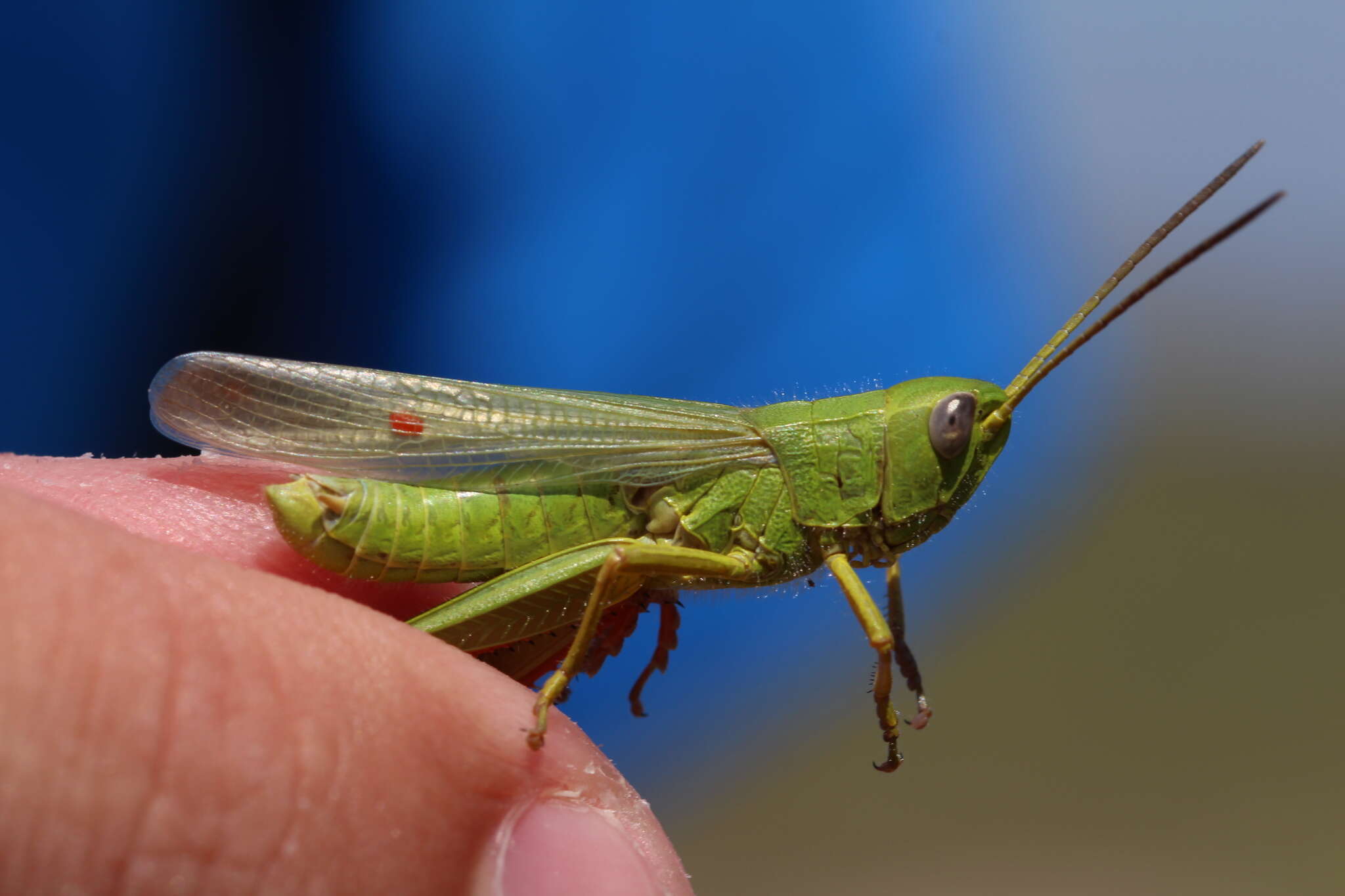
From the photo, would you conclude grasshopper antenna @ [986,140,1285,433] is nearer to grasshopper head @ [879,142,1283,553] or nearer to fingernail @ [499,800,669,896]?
grasshopper head @ [879,142,1283,553]

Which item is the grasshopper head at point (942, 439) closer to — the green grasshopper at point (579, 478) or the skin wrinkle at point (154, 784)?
the green grasshopper at point (579, 478)


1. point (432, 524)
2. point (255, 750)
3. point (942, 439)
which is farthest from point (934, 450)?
point (255, 750)

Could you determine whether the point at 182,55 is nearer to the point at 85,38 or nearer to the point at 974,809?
the point at 85,38

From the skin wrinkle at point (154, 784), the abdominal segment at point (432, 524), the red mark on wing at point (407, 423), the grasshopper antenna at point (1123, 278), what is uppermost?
the grasshopper antenna at point (1123, 278)

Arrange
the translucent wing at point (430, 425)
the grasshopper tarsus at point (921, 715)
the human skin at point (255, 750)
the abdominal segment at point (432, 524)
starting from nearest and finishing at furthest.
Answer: the human skin at point (255, 750), the abdominal segment at point (432, 524), the translucent wing at point (430, 425), the grasshopper tarsus at point (921, 715)

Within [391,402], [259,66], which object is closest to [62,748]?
[391,402]

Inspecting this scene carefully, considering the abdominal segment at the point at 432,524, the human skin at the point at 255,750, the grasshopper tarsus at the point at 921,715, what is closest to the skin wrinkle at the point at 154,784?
the human skin at the point at 255,750

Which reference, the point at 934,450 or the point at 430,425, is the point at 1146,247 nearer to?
the point at 934,450
